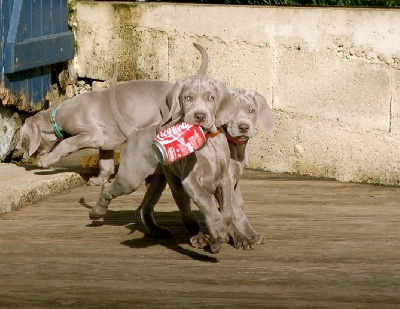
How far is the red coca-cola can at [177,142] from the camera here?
4.78 meters

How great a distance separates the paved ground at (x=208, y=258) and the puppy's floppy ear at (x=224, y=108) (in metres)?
0.73

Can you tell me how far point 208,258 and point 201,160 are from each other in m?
0.52

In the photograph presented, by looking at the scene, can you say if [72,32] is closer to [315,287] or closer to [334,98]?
[334,98]

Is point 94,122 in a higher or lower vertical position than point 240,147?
lower

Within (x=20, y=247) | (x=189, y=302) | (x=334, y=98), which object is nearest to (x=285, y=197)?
(x=334, y=98)

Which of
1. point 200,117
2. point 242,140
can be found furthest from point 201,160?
point 242,140

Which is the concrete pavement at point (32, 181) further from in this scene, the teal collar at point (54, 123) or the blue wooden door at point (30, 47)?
the blue wooden door at point (30, 47)

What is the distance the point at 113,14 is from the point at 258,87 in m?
1.50

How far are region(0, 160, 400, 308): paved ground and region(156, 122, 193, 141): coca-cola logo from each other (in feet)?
2.22

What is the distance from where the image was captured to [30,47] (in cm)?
783

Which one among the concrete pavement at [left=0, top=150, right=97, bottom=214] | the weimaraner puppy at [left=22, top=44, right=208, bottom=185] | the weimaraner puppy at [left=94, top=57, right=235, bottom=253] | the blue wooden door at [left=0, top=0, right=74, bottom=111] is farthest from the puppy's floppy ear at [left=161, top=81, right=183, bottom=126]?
the blue wooden door at [left=0, top=0, right=74, bottom=111]

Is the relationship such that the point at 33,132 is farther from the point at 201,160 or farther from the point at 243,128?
the point at 201,160

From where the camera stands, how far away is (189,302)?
14.4 ft

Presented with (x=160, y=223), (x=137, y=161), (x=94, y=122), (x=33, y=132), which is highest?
(x=137, y=161)
